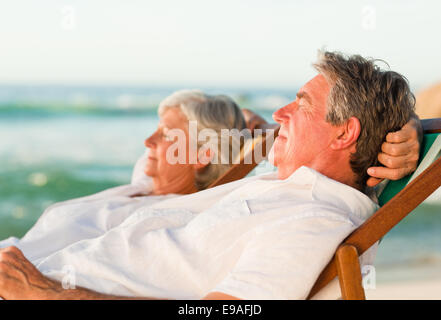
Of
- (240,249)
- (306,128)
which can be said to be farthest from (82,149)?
(240,249)

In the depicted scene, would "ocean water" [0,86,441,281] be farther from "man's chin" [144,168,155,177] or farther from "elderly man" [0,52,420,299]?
"elderly man" [0,52,420,299]

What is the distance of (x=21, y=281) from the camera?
173 centimetres

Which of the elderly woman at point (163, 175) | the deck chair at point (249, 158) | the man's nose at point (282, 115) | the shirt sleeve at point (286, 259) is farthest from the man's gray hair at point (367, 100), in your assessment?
the elderly woman at point (163, 175)

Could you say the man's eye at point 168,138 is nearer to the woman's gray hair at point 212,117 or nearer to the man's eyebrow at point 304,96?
the woman's gray hair at point 212,117

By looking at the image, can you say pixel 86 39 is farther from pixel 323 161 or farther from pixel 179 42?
pixel 323 161

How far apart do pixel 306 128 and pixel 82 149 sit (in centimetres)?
1098

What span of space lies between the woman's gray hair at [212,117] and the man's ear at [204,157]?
0.02 m

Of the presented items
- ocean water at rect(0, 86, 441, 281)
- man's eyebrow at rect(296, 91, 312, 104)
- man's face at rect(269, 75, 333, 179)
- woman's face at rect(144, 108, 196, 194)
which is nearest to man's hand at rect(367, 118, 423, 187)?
man's face at rect(269, 75, 333, 179)

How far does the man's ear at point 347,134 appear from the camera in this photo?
1784 millimetres

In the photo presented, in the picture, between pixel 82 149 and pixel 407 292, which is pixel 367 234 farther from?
pixel 82 149

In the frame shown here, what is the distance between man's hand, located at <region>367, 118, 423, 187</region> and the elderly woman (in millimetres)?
1220

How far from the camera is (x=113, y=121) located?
1348 cm

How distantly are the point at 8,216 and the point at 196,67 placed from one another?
25.1ft
